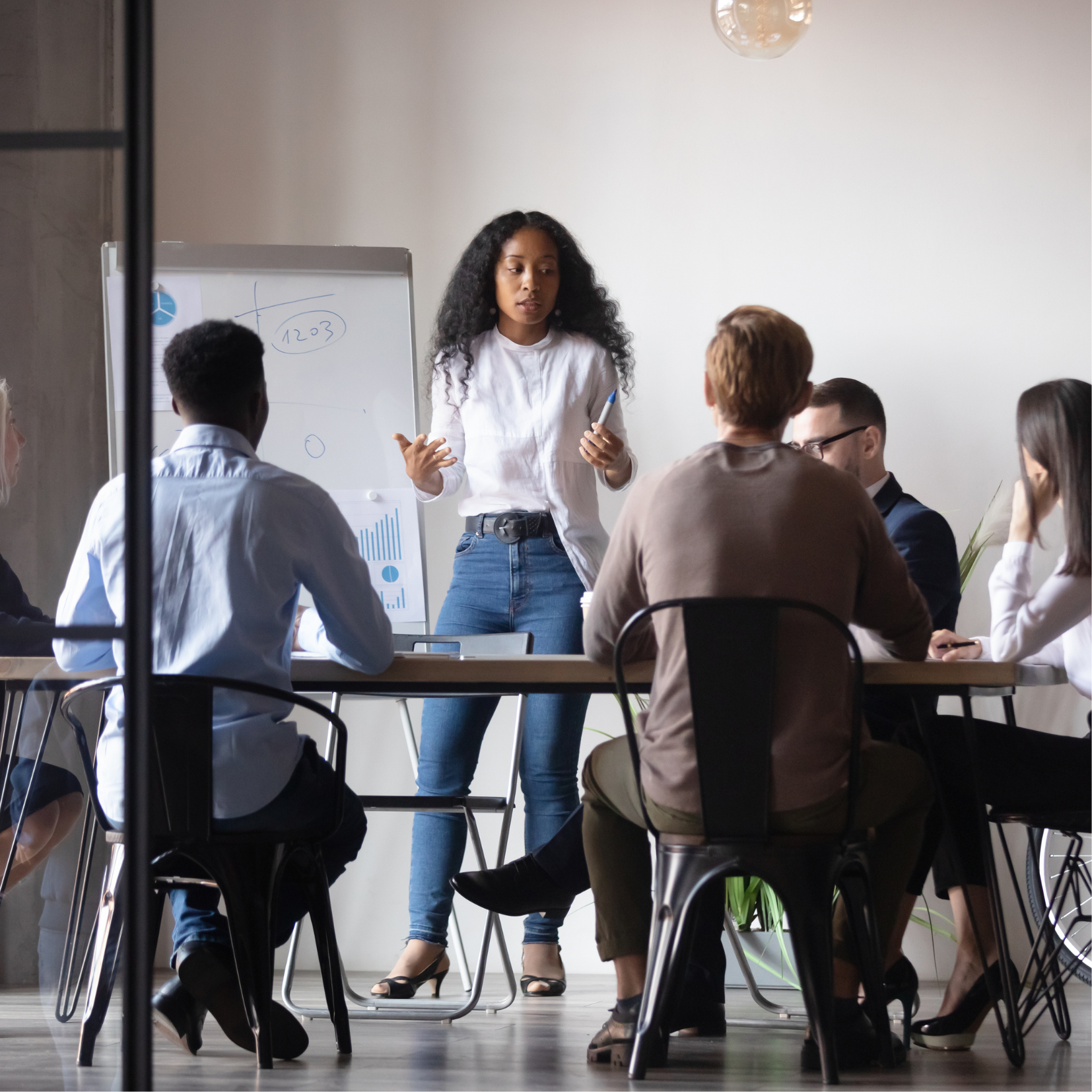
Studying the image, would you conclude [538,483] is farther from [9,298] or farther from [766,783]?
[9,298]

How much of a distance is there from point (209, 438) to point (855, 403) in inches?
59.8

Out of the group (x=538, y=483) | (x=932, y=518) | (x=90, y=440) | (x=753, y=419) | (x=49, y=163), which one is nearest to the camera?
(x=49, y=163)

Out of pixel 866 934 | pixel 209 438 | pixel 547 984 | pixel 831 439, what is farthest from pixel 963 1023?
pixel 209 438

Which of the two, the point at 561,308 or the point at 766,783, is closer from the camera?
the point at 766,783

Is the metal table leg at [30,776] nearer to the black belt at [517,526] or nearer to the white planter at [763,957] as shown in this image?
the black belt at [517,526]

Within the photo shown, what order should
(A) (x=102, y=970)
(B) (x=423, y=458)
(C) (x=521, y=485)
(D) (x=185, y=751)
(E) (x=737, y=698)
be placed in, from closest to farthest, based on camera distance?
(A) (x=102, y=970)
(E) (x=737, y=698)
(D) (x=185, y=751)
(B) (x=423, y=458)
(C) (x=521, y=485)

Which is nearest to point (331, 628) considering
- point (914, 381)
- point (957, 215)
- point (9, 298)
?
point (9, 298)

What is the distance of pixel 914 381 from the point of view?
3766mm

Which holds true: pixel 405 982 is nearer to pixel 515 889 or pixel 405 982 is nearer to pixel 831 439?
pixel 515 889

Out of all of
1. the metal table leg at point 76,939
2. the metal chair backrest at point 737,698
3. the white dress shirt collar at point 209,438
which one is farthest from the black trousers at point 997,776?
the metal table leg at point 76,939

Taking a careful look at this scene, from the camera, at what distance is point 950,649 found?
226cm

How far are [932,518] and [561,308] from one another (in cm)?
103

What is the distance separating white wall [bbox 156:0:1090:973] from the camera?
376 centimetres

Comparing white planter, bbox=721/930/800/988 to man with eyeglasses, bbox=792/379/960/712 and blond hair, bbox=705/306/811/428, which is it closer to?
man with eyeglasses, bbox=792/379/960/712
